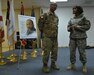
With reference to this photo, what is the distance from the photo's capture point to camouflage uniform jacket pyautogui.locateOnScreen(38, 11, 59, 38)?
4762 millimetres

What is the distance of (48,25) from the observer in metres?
4.82

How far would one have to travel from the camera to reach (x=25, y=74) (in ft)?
14.9

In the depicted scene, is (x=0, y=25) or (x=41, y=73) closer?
(x=41, y=73)

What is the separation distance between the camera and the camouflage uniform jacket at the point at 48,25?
15.6 ft

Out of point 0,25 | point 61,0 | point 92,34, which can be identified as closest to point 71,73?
point 0,25

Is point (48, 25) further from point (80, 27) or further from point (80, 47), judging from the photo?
point (80, 47)

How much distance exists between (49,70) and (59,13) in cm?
974

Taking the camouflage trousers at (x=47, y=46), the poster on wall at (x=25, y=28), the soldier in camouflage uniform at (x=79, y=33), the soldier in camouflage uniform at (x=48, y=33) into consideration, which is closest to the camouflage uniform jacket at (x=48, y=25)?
the soldier in camouflage uniform at (x=48, y=33)

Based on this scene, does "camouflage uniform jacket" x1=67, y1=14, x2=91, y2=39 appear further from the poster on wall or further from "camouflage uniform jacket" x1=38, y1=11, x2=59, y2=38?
the poster on wall

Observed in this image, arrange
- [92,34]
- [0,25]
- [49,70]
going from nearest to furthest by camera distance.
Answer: [49,70] < [0,25] < [92,34]

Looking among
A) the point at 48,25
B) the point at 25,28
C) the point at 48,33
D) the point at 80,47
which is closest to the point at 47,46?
the point at 48,33

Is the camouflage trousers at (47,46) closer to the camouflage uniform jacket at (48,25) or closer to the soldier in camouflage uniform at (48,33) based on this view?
the soldier in camouflage uniform at (48,33)

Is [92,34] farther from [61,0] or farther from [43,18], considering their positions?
[43,18]

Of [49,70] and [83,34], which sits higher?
[83,34]
